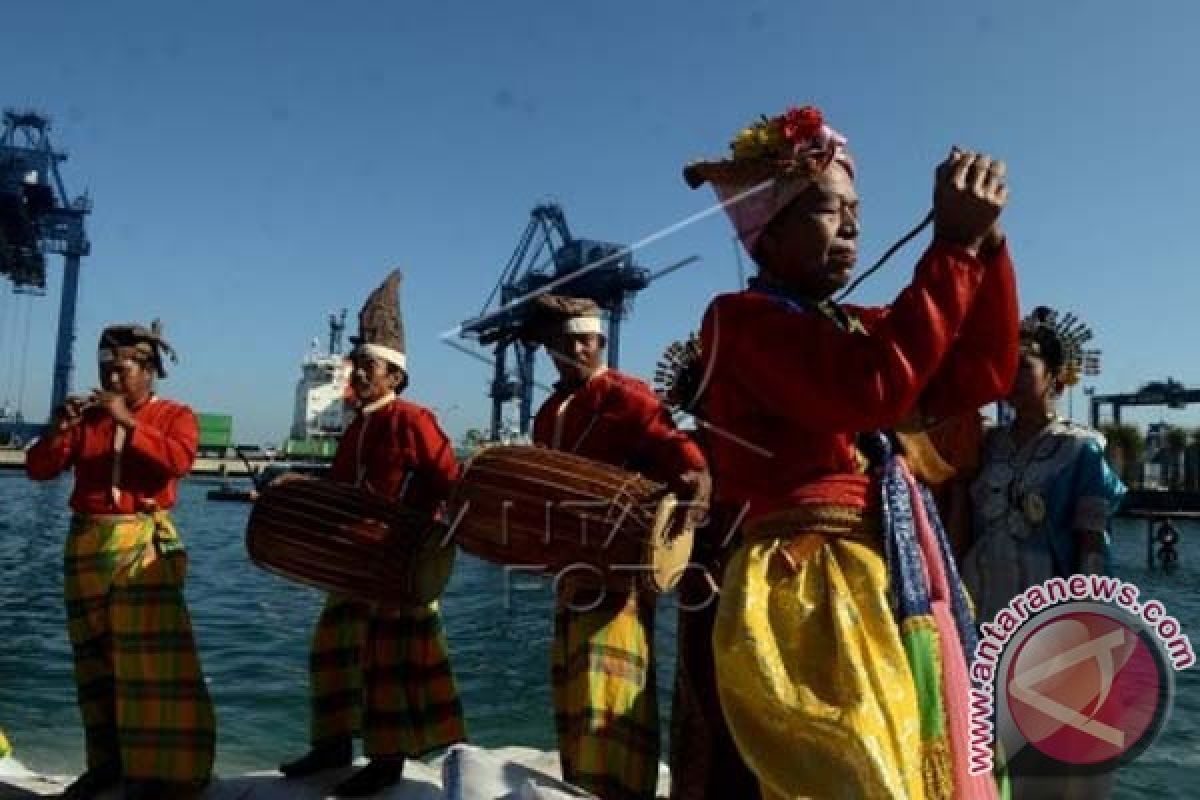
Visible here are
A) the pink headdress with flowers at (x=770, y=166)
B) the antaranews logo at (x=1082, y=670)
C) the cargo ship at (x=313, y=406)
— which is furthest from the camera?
the cargo ship at (x=313, y=406)

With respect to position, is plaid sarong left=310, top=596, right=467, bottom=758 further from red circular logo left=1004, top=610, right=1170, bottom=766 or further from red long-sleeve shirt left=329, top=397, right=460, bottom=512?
red circular logo left=1004, top=610, right=1170, bottom=766

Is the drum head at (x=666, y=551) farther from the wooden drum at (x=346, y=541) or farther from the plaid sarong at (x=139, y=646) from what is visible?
the plaid sarong at (x=139, y=646)

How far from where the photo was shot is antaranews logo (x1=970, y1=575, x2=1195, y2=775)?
2453 mm

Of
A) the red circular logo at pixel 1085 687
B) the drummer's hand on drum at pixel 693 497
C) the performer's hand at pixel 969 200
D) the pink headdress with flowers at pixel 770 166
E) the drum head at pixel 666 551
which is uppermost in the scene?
the pink headdress with flowers at pixel 770 166

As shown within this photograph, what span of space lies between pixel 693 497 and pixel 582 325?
1003 mm

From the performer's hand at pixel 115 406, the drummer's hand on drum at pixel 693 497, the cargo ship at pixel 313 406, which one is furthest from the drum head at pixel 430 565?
the cargo ship at pixel 313 406

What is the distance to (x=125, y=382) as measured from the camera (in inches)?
151

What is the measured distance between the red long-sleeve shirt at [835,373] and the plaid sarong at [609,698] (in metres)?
1.36

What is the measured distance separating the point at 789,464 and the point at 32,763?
5.42 m

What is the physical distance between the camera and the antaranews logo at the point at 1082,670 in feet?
8.05

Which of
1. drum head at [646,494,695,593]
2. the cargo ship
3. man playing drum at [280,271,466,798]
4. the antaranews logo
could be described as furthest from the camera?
the cargo ship

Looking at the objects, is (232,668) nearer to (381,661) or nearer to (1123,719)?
→ (381,661)

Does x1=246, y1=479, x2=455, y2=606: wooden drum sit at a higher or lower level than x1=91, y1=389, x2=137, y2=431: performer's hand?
lower

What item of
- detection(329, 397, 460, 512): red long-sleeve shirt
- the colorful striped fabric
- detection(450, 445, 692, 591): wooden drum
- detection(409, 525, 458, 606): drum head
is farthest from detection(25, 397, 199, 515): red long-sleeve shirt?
the colorful striped fabric
